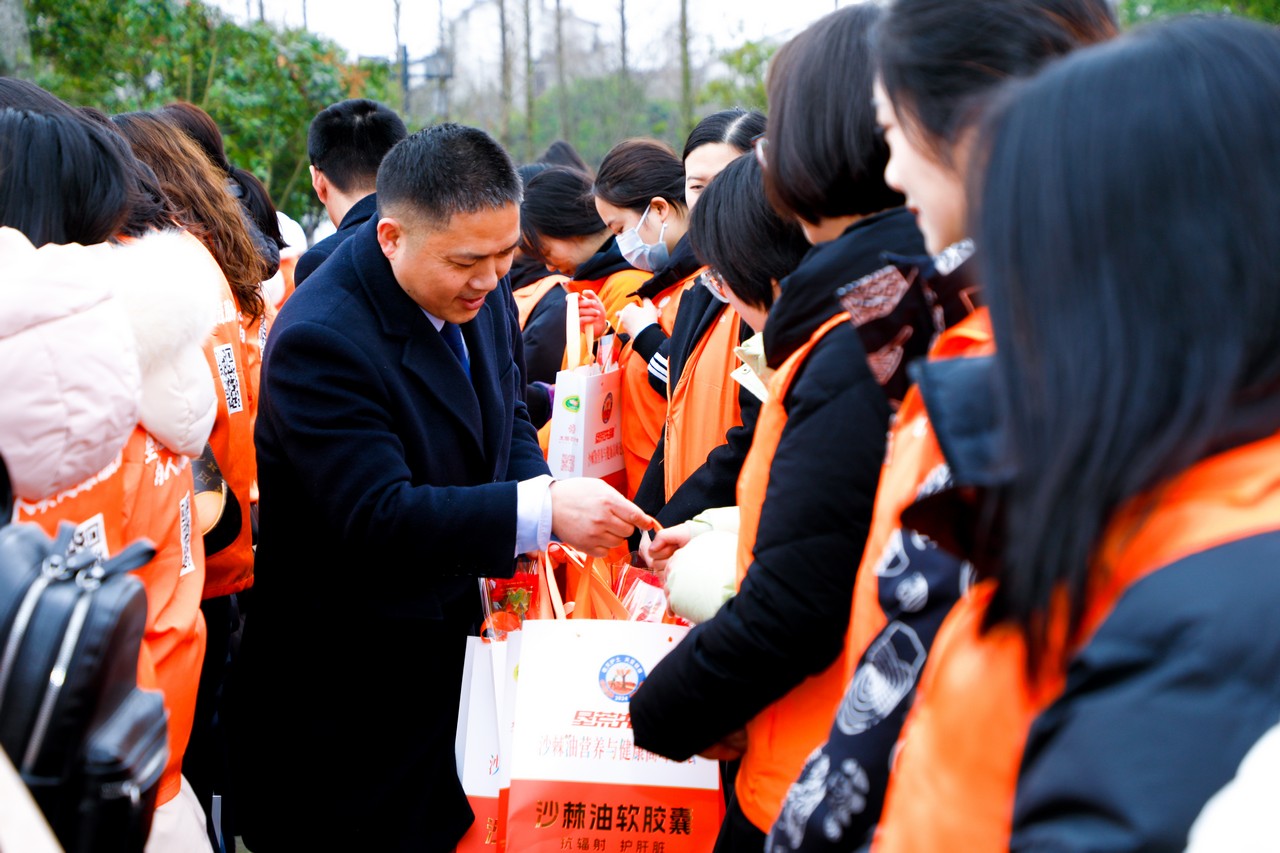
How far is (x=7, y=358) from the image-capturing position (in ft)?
4.67

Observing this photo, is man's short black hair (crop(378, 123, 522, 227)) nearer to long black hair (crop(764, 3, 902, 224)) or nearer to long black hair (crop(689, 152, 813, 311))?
long black hair (crop(689, 152, 813, 311))

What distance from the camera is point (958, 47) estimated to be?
4.10 ft

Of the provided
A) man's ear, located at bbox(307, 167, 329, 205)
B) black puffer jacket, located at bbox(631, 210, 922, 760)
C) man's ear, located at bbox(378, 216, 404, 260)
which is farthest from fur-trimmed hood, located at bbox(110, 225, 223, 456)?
man's ear, located at bbox(307, 167, 329, 205)

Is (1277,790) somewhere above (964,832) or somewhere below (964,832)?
above

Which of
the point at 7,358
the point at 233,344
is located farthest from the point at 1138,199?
the point at 233,344

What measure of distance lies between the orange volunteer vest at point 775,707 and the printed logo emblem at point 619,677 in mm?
348

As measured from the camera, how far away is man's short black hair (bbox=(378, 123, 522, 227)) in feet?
8.25

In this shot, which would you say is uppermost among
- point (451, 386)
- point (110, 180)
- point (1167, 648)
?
point (110, 180)

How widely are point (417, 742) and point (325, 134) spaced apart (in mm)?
2572

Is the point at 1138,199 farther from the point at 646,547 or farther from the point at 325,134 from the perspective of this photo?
the point at 325,134

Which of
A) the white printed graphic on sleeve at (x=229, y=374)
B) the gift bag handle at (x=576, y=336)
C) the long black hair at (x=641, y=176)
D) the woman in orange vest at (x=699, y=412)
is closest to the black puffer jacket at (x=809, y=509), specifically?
the woman in orange vest at (x=699, y=412)

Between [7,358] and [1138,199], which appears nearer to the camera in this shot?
[1138,199]

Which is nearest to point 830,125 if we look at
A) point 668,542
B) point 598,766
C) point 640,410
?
point 668,542

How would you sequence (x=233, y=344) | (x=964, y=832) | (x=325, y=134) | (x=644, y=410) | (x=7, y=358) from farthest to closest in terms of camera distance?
(x=325, y=134) < (x=644, y=410) < (x=233, y=344) < (x=7, y=358) < (x=964, y=832)
